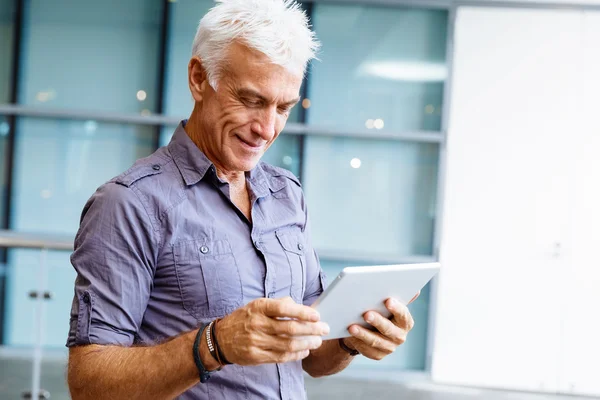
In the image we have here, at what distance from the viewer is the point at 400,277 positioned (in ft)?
3.98

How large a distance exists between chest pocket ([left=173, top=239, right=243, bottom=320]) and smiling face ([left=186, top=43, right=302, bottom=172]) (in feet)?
0.63

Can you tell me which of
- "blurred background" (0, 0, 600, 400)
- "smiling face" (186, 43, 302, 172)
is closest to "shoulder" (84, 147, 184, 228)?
"smiling face" (186, 43, 302, 172)

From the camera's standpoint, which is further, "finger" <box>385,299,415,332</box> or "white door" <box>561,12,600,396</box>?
"white door" <box>561,12,600,396</box>

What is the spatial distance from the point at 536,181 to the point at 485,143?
45 cm

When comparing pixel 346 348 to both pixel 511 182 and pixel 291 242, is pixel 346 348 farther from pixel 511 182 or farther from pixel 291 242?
pixel 511 182

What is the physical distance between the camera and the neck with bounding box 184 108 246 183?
4.49 feet

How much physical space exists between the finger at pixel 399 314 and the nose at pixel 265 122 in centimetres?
39

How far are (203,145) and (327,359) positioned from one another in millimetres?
550

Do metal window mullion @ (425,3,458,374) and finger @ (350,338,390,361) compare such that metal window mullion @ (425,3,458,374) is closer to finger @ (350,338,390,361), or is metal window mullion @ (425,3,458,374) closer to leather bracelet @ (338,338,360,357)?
leather bracelet @ (338,338,360,357)

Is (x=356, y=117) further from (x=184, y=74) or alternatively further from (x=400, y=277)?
(x=400, y=277)

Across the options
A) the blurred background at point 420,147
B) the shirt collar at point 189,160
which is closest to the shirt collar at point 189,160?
the shirt collar at point 189,160

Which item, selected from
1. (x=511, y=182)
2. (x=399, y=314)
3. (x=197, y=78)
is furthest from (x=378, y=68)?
(x=399, y=314)

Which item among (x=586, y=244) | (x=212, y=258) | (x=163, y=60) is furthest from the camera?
(x=163, y=60)

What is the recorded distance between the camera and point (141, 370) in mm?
1100
